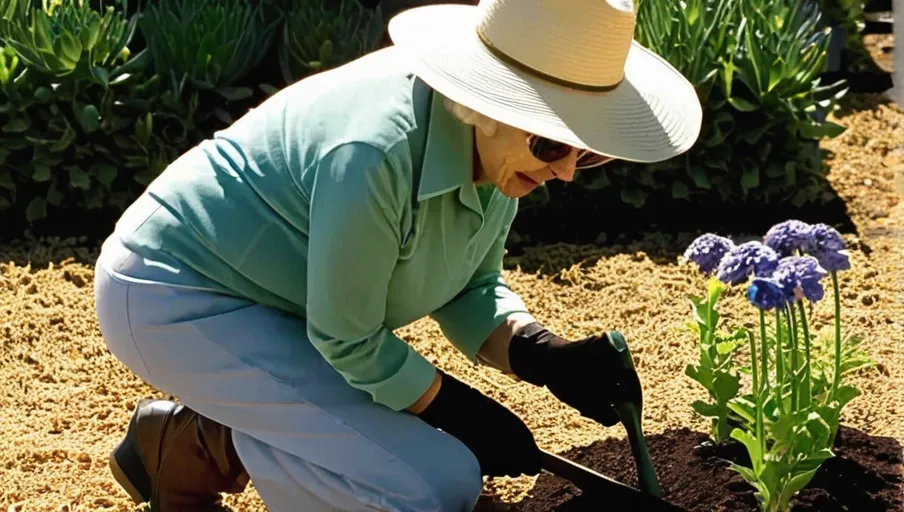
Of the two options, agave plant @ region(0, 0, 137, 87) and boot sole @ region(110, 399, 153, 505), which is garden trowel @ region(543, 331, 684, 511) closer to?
boot sole @ region(110, 399, 153, 505)

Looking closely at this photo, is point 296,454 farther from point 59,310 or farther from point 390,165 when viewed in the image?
point 59,310

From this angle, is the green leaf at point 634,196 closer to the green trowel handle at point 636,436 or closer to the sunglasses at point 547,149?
the green trowel handle at point 636,436

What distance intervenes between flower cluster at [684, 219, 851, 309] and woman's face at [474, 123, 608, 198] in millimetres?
360

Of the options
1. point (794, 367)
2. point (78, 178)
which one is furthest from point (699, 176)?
point (78, 178)

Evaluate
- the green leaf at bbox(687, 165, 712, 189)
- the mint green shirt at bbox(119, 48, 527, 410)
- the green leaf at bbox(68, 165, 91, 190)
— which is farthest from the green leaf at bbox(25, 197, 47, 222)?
the green leaf at bbox(687, 165, 712, 189)

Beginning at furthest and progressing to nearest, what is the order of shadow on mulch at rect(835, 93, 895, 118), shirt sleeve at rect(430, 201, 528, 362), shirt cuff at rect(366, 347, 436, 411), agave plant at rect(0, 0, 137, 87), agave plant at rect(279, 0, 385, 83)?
shadow on mulch at rect(835, 93, 895, 118) < agave plant at rect(279, 0, 385, 83) < agave plant at rect(0, 0, 137, 87) < shirt sleeve at rect(430, 201, 528, 362) < shirt cuff at rect(366, 347, 436, 411)

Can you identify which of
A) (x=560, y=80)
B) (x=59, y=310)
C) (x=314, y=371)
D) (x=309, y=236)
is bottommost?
(x=59, y=310)

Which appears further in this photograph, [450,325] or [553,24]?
[450,325]

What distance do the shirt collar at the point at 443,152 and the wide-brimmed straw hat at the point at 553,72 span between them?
0.12m

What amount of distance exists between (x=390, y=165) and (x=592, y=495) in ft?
2.78

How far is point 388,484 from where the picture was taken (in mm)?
2367

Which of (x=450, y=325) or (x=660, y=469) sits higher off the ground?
(x=450, y=325)

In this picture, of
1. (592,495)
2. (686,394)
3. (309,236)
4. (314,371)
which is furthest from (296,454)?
(686,394)

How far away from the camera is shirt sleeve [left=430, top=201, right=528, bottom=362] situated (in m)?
2.65
